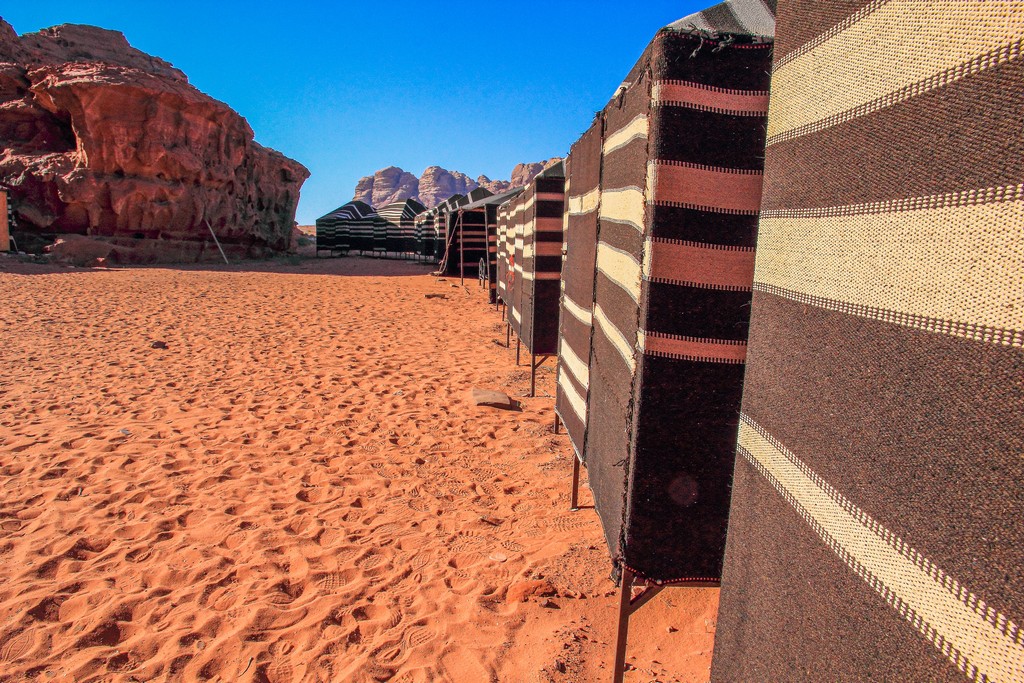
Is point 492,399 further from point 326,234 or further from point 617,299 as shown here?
point 326,234

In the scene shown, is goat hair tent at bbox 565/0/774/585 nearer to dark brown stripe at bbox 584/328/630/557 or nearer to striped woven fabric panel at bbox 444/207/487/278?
dark brown stripe at bbox 584/328/630/557

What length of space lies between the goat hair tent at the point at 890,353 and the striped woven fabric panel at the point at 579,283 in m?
1.35

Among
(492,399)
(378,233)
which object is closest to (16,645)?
(492,399)

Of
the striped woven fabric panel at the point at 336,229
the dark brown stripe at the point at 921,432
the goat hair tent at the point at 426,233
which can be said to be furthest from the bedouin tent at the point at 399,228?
the dark brown stripe at the point at 921,432

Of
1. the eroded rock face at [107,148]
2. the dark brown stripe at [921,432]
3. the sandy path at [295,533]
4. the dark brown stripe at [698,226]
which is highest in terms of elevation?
the eroded rock face at [107,148]

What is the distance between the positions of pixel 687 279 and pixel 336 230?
31.8 metres

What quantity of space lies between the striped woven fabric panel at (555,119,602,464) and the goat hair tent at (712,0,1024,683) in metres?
1.35

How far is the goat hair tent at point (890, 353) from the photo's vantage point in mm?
642

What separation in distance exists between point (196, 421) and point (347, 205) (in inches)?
1156

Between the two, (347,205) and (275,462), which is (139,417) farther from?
(347,205)

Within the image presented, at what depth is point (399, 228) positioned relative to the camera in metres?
33.0

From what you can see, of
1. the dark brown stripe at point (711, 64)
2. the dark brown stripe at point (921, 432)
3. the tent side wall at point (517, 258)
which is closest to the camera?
the dark brown stripe at point (921, 432)

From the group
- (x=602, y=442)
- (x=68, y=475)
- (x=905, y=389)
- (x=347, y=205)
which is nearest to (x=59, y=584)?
(x=68, y=475)

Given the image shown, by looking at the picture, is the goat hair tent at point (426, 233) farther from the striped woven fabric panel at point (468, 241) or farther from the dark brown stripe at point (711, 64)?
the dark brown stripe at point (711, 64)
